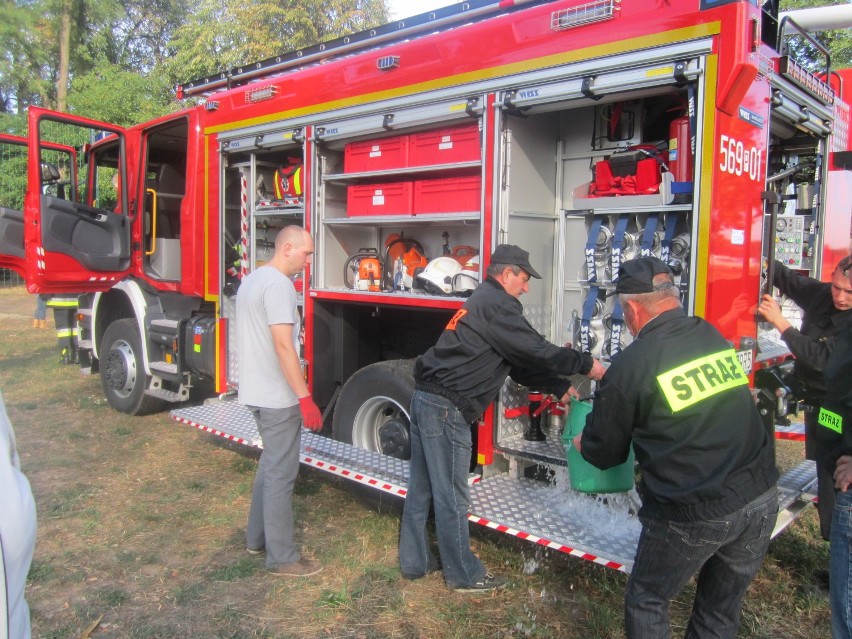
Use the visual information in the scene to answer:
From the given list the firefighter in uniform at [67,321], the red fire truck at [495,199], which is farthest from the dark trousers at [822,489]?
the firefighter in uniform at [67,321]

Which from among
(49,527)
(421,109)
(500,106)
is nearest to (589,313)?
(500,106)


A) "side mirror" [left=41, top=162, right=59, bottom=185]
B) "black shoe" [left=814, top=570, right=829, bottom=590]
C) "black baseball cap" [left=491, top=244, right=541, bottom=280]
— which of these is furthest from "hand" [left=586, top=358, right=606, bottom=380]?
"side mirror" [left=41, top=162, right=59, bottom=185]

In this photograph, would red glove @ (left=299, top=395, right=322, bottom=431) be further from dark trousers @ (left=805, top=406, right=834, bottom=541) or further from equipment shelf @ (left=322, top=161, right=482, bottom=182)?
dark trousers @ (left=805, top=406, right=834, bottom=541)

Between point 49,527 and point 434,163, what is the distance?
3385mm

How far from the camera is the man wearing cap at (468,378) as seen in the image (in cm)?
341

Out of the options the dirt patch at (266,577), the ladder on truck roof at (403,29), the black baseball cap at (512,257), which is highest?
the ladder on truck roof at (403,29)

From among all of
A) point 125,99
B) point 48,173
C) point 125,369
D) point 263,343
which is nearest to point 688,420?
point 263,343

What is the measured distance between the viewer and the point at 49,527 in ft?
14.9

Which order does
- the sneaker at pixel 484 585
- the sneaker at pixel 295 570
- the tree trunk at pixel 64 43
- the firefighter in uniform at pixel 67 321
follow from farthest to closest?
the tree trunk at pixel 64 43, the firefighter in uniform at pixel 67 321, the sneaker at pixel 295 570, the sneaker at pixel 484 585

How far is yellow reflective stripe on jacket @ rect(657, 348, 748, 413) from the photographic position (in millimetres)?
2256

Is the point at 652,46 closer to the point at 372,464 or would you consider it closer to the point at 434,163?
the point at 434,163

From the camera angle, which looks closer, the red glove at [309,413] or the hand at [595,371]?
the hand at [595,371]

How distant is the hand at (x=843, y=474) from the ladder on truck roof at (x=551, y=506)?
91 cm

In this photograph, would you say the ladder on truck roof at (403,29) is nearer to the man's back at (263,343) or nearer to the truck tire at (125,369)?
the man's back at (263,343)
